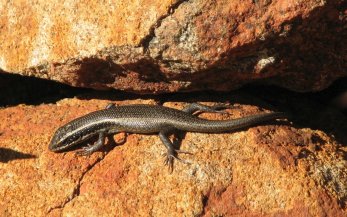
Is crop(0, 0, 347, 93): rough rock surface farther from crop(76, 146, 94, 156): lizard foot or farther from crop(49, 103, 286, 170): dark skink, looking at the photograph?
crop(76, 146, 94, 156): lizard foot

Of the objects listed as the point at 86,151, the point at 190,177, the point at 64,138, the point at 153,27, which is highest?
the point at 153,27

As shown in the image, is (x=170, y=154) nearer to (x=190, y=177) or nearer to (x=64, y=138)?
(x=190, y=177)

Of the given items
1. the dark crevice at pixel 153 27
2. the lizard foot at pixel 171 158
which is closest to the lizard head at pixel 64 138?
the lizard foot at pixel 171 158

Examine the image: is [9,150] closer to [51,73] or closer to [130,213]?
[51,73]

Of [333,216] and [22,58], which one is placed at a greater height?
[22,58]

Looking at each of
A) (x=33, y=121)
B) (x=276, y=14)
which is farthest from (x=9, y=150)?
(x=276, y=14)

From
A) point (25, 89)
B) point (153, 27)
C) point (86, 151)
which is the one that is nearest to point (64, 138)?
point (86, 151)

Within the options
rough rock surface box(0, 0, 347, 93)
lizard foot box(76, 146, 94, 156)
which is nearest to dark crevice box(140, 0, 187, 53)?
rough rock surface box(0, 0, 347, 93)
